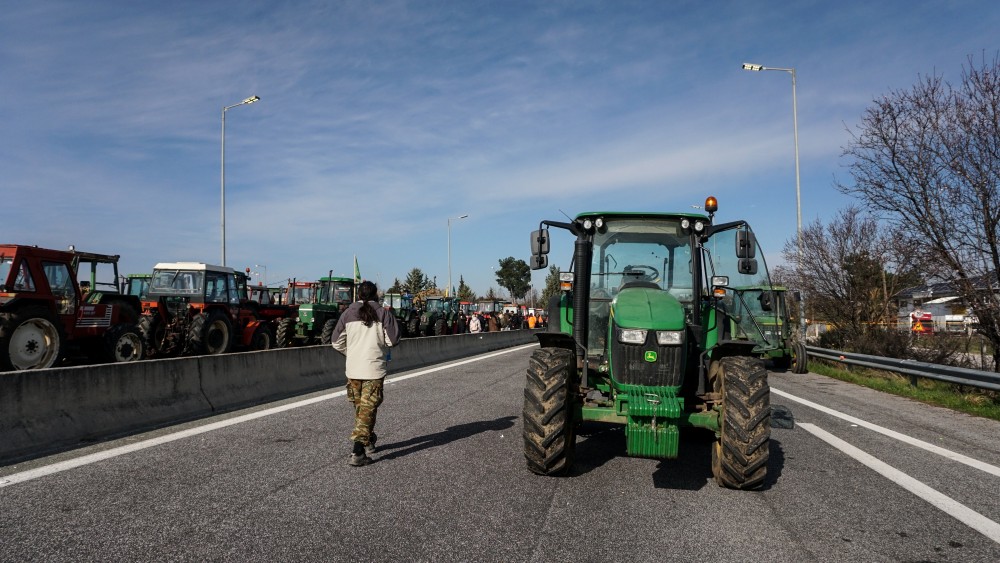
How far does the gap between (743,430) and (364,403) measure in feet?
11.4

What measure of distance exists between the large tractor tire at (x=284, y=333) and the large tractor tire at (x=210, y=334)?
10.1ft

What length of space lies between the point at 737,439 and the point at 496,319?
135ft

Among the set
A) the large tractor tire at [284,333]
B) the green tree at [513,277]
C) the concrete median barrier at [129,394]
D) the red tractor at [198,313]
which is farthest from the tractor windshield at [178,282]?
the green tree at [513,277]

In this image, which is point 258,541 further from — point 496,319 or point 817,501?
point 496,319

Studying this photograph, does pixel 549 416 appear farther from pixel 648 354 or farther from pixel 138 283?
pixel 138 283

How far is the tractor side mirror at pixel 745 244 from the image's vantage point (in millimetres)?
6469

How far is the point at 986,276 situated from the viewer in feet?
43.3

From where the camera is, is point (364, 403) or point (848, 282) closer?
point (364, 403)

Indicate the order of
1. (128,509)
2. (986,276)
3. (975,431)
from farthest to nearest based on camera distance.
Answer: (986,276) < (975,431) < (128,509)

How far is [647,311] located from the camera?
19.2ft

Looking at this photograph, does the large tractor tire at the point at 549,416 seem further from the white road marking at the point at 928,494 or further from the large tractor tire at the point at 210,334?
the large tractor tire at the point at 210,334

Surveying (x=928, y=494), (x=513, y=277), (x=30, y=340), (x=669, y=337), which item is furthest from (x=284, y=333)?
(x=513, y=277)

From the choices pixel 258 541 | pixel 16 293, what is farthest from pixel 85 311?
pixel 258 541

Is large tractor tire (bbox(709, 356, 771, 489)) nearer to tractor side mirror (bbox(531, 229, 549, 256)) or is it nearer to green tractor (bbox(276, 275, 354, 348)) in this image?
tractor side mirror (bbox(531, 229, 549, 256))
